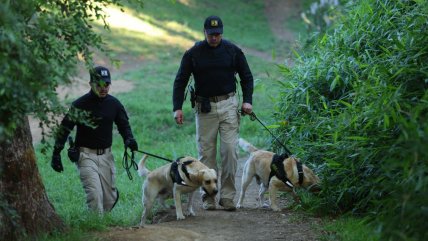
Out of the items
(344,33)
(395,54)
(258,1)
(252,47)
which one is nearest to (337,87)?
(344,33)

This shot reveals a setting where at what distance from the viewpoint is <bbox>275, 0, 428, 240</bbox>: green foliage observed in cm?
535

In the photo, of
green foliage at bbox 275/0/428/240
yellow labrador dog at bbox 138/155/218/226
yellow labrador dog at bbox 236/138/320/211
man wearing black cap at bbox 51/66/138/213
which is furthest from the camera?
yellow labrador dog at bbox 236/138/320/211

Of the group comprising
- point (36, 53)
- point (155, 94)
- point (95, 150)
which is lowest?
point (95, 150)

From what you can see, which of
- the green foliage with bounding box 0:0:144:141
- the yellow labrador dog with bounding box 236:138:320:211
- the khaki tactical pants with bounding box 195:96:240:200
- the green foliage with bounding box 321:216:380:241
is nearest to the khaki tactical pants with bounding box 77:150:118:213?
the khaki tactical pants with bounding box 195:96:240:200

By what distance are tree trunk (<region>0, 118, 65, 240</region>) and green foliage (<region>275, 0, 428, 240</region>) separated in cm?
310

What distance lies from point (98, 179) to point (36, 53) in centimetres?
333

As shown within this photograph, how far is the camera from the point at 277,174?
881 centimetres

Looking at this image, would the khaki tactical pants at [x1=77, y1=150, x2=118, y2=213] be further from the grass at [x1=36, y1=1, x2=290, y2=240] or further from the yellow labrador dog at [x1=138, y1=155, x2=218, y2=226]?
the yellow labrador dog at [x1=138, y1=155, x2=218, y2=226]

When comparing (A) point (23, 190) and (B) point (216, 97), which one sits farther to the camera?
(B) point (216, 97)

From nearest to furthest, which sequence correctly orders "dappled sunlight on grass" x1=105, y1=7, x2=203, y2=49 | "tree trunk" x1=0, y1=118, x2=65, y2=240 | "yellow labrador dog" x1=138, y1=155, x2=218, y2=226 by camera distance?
"tree trunk" x1=0, y1=118, x2=65, y2=240 → "yellow labrador dog" x1=138, y1=155, x2=218, y2=226 → "dappled sunlight on grass" x1=105, y1=7, x2=203, y2=49

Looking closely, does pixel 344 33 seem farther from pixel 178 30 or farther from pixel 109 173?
pixel 178 30

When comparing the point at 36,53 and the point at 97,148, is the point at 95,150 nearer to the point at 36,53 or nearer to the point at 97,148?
the point at 97,148

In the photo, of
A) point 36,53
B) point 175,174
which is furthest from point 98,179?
point 36,53

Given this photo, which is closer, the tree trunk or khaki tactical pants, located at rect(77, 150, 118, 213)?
the tree trunk
